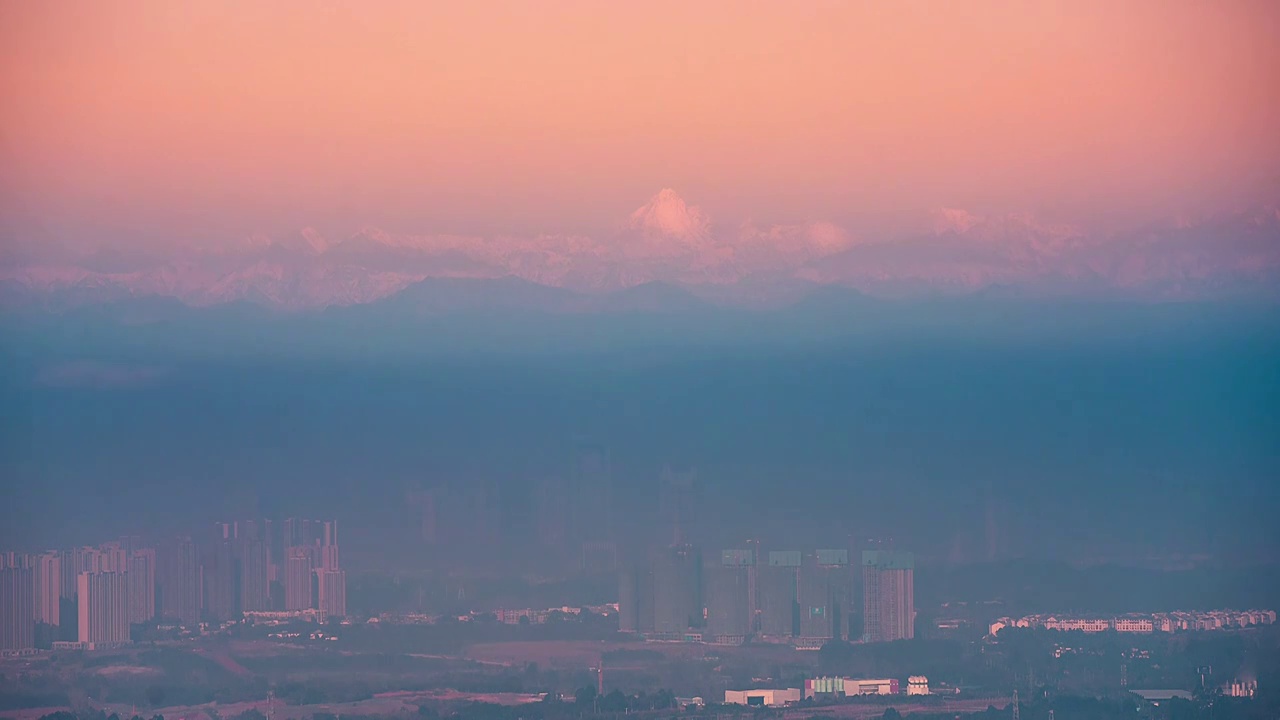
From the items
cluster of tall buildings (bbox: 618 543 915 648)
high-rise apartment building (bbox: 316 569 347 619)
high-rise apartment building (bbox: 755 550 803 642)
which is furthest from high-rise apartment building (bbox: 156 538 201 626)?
high-rise apartment building (bbox: 755 550 803 642)

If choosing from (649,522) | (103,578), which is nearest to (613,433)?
(649,522)

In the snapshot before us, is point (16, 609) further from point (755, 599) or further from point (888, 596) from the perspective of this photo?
point (888, 596)

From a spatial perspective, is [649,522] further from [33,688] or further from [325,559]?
[33,688]

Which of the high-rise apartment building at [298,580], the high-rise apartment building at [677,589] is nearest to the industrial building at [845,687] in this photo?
the high-rise apartment building at [677,589]

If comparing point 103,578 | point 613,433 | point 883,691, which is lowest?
point 883,691

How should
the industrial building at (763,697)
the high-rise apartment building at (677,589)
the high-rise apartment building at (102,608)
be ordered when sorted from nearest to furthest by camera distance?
the industrial building at (763,697) → the high-rise apartment building at (102,608) → the high-rise apartment building at (677,589)

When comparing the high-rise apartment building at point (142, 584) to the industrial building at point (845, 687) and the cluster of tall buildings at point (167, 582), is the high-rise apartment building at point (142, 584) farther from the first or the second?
the industrial building at point (845, 687)

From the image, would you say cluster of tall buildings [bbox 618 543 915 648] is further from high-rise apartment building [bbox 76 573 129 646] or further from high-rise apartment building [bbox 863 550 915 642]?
high-rise apartment building [bbox 76 573 129 646]
